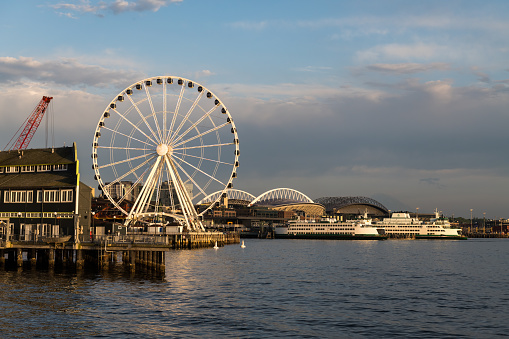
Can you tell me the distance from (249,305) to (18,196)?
44.0 meters

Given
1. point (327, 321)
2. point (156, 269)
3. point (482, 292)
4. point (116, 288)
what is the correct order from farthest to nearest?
point (156, 269), point (482, 292), point (116, 288), point (327, 321)

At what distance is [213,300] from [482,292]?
27861 millimetres

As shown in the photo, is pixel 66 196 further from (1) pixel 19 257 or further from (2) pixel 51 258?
(2) pixel 51 258

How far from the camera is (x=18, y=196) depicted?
79.9 metres

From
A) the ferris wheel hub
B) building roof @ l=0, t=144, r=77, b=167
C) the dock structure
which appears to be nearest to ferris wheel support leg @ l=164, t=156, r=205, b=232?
the ferris wheel hub

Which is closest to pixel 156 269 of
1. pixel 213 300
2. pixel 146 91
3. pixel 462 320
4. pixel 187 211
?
pixel 213 300

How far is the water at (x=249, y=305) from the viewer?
39.3 m

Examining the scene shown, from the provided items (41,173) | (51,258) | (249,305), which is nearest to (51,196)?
(41,173)

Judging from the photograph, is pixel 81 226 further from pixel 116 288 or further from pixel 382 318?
pixel 382 318

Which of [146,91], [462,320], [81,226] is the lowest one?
[462,320]

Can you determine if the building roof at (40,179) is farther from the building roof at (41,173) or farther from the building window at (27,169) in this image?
the building window at (27,169)

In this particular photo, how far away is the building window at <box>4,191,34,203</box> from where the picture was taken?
7931 centimetres

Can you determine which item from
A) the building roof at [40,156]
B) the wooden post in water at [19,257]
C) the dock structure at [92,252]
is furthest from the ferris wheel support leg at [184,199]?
the wooden post in water at [19,257]

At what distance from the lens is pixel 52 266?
6762 cm
